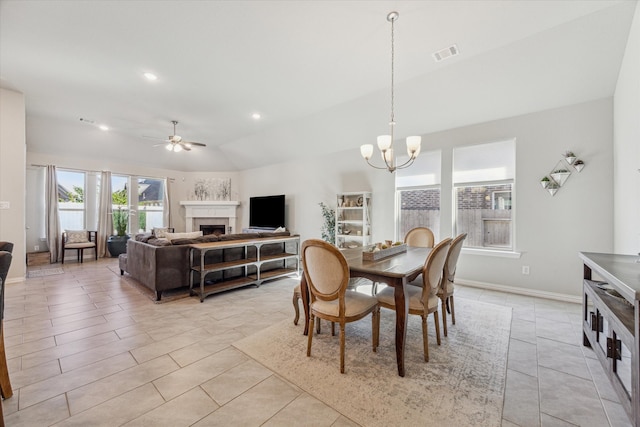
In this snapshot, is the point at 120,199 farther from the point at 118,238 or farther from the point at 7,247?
the point at 7,247

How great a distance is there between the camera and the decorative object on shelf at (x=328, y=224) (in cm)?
595

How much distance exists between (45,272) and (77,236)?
1508mm

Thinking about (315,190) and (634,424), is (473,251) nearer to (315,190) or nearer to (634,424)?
(634,424)

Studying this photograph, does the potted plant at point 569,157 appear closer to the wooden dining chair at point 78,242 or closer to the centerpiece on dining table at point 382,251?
the centerpiece on dining table at point 382,251

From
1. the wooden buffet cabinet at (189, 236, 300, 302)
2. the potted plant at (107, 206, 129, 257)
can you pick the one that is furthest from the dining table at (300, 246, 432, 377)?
the potted plant at (107, 206, 129, 257)

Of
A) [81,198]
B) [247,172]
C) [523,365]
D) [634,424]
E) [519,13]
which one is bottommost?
[523,365]

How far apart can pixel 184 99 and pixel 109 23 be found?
1.85m

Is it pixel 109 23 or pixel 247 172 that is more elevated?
pixel 109 23

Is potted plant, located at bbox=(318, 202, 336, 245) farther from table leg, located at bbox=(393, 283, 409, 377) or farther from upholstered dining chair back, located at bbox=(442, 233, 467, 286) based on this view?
table leg, located at bbox=(393, 283, 409, 377)

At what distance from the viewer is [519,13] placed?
8.17 feet

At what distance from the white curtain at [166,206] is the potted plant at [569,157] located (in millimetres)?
9574

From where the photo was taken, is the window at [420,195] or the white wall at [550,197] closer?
the white wall at [550,197]

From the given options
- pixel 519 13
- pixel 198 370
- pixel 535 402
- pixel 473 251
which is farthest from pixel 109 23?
pixel 473 251

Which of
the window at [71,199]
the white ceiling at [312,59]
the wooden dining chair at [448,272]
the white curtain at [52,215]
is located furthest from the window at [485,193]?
the window at [71,199]
